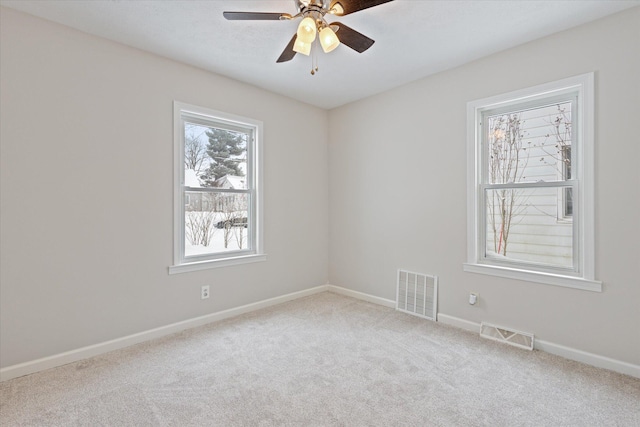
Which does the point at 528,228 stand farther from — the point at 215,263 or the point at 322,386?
the point at 215,263

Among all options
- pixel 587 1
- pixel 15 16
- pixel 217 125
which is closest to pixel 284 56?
pixel 217 125

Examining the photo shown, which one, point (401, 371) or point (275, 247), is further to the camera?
point (275, 247)

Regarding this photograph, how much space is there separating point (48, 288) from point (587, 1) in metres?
4.39

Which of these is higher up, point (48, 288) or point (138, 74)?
point (138, 74)

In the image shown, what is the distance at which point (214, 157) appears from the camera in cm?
345

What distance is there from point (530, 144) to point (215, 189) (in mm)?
3087

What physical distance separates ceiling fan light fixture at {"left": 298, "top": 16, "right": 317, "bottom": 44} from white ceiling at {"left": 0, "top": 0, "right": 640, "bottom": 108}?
1.43 ft

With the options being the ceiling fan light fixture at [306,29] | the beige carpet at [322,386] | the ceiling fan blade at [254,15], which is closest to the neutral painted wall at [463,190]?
Answer: the beige carpet at [322,386]

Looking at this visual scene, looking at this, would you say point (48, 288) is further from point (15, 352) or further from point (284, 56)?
point (284, 56)

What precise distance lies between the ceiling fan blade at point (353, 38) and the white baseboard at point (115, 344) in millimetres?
2829

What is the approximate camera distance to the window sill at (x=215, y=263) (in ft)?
10.1

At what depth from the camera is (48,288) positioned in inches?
94.5

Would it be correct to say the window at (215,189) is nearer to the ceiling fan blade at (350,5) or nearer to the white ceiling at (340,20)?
the white ceiling at (340,20)

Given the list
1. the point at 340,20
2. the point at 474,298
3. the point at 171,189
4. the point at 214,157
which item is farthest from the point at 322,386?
the point at 340,20
